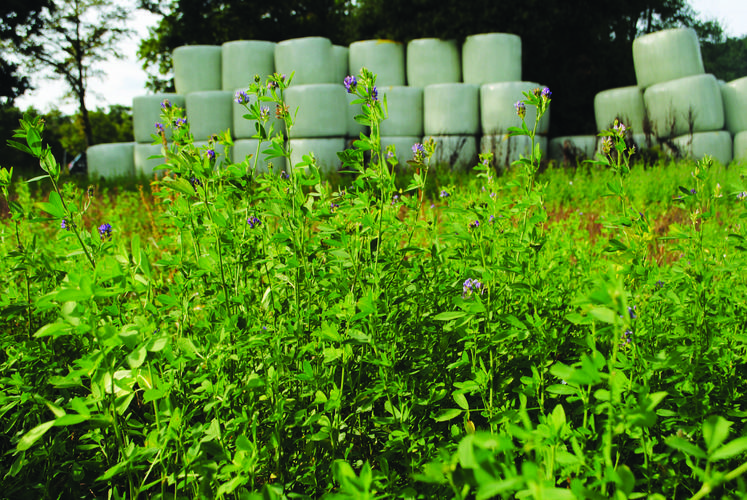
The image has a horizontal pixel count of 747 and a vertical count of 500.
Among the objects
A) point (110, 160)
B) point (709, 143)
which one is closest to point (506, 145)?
point (709, 143)

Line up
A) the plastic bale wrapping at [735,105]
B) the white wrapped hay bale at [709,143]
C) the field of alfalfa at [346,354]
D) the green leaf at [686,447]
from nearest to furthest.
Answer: the green leaf at [686,447] → the field of alfalfa at [346,354] → the white wrapped hay bale at [709,143] → the plastic bale wrapping at [735,105]

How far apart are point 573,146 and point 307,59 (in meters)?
5.51

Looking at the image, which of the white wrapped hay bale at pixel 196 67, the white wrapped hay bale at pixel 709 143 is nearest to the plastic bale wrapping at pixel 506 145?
the white wrapped hay bale at pixel 709 143

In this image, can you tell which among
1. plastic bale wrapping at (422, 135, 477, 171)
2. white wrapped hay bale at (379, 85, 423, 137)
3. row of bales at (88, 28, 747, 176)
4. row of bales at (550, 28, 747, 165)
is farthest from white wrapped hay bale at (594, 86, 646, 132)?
white wrapped hay bale at (379, 85, 423, 137)

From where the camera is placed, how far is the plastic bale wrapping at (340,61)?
394 inches

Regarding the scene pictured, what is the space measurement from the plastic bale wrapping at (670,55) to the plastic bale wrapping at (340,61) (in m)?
6.51

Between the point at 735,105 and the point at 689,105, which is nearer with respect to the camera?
the point at 689,105

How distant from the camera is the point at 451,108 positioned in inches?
376

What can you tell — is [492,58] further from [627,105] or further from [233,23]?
[233,23]

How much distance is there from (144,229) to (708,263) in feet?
13.4

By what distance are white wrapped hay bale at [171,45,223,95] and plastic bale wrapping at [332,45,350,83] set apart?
246cm

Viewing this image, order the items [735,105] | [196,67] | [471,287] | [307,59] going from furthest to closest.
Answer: [735,105] → [196,67] → [307,59] → [471,287]

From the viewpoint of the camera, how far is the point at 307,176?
1337 mm

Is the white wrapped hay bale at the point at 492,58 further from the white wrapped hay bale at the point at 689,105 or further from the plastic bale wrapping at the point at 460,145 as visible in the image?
the white wrapped hay bale at the point at 689,105
